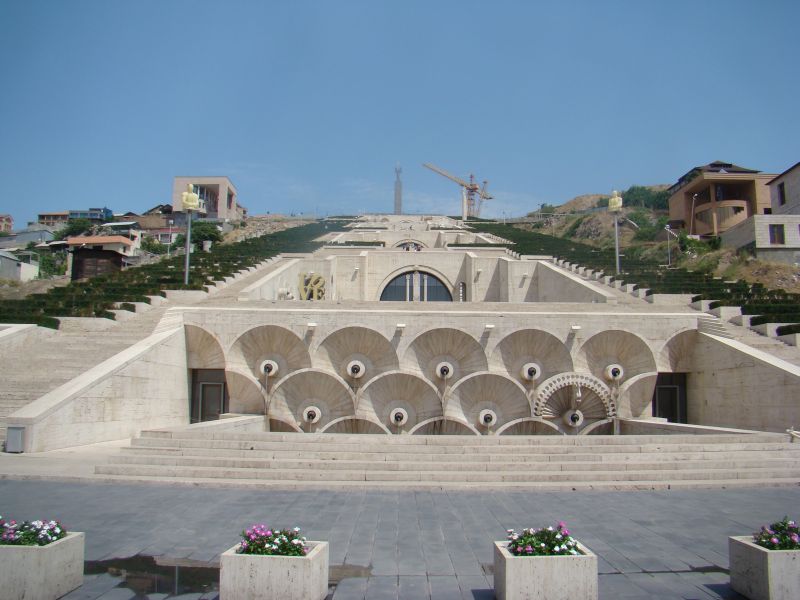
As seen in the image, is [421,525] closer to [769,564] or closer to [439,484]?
[439,484]

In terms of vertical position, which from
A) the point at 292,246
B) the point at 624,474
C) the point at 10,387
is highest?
the point at 292,246

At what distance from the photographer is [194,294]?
2064 centimetres

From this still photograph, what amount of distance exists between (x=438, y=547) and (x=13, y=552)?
3.42m

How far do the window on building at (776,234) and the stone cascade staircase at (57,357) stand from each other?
111ft

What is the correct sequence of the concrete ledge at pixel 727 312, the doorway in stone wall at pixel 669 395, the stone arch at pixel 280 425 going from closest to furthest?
1. the stone arch at pixel 280 425
2. the doorway in stone wall at pixel 669 395
3. the concrete ledge at pixel 727 312

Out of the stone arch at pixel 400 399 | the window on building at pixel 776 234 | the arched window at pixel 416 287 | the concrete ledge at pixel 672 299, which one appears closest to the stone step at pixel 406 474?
the stone arch at pixel 400 399

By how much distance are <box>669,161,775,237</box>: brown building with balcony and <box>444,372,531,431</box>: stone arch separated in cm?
3433

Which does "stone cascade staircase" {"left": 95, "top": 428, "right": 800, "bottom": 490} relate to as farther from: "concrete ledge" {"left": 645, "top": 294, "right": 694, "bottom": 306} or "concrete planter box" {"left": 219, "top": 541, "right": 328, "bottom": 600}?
"concrete ledge" {"left": 645, "top": 294, "right": 694, "bottom": 306}

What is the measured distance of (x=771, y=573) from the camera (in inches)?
158

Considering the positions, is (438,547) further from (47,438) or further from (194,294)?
(194,294)

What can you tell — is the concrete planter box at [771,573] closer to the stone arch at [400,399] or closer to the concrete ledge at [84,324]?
the stone arch at [400,399]

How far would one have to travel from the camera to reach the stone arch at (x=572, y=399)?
16.2m

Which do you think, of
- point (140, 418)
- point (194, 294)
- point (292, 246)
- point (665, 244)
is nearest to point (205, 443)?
point (140, 418)

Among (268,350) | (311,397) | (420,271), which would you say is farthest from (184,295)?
(420,271)
